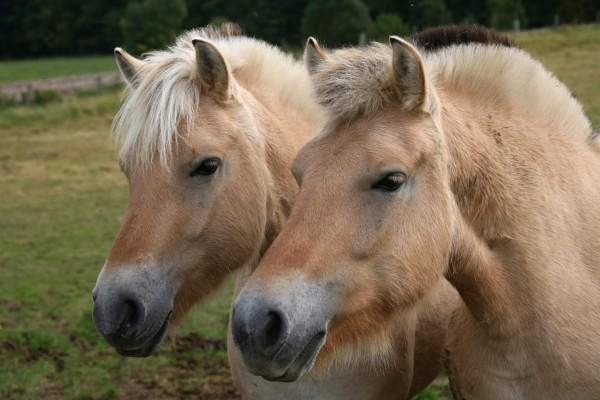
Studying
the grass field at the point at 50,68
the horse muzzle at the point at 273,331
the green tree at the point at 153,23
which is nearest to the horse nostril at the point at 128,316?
the horse muzzle at the point at 273,331

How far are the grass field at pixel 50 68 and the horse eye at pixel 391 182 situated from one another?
43128 mm

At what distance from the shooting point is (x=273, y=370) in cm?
303

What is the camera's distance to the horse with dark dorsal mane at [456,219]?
10.3 feet

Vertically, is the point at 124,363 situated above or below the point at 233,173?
below

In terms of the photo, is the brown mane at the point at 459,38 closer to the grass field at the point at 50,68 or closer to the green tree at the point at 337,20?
the green tree at the point at 337,20

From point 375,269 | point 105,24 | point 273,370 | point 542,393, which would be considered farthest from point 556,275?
point 105,24

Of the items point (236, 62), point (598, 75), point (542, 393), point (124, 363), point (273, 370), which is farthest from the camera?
point (598, 75)

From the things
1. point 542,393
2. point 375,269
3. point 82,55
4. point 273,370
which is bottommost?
point 82,55

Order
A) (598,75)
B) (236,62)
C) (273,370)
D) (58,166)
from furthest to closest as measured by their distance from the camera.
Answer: (598,75) < (58,166) < (236,62) < (273,370)

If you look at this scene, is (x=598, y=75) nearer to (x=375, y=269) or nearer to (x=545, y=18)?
(x=375, y=269)

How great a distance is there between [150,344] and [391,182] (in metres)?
1.45

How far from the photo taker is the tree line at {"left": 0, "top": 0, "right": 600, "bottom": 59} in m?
39.2

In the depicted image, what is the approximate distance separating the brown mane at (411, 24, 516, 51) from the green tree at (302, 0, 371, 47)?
33851 millimetres

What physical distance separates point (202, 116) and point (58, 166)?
51.7 feet
